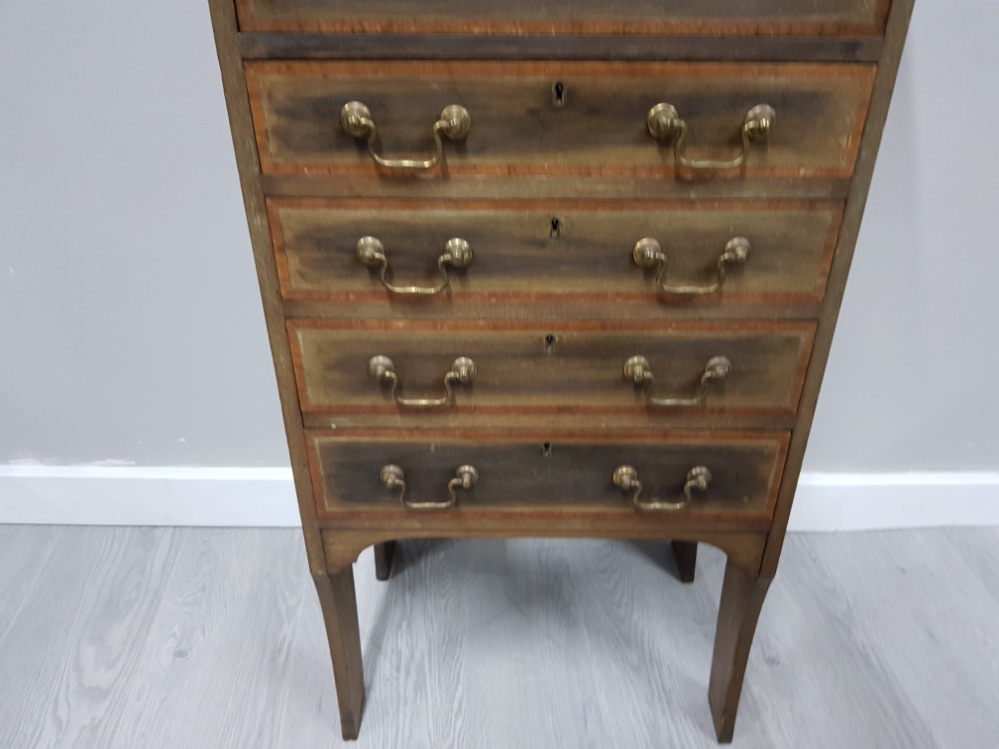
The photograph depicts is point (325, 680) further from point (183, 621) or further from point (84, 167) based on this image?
point (84, 167)

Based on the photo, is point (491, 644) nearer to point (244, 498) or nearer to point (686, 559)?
point (686, 559)

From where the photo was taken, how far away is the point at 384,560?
130cm

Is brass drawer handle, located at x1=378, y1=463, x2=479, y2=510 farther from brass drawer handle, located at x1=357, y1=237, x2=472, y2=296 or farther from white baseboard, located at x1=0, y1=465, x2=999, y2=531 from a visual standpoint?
white baseboard, located at x1=0, y1=465, x2=999, y2=531

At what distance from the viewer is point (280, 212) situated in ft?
2.19

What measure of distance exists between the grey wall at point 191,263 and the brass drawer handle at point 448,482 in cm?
54

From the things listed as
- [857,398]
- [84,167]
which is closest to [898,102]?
[857,398]

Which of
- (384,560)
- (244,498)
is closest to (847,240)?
(384,560)

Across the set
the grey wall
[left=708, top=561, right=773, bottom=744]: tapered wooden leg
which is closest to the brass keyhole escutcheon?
[left=708, top=561, right=773, bottom=744]: tapered wooden leg

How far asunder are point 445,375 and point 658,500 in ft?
0.93

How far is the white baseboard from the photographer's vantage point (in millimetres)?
1372

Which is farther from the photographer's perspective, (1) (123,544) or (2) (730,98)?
(1) (123,544)

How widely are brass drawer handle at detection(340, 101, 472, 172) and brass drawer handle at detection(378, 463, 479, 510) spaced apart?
1.08ft

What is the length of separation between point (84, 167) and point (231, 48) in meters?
0.64

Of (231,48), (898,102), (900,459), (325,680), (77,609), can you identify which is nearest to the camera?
(231,48)
